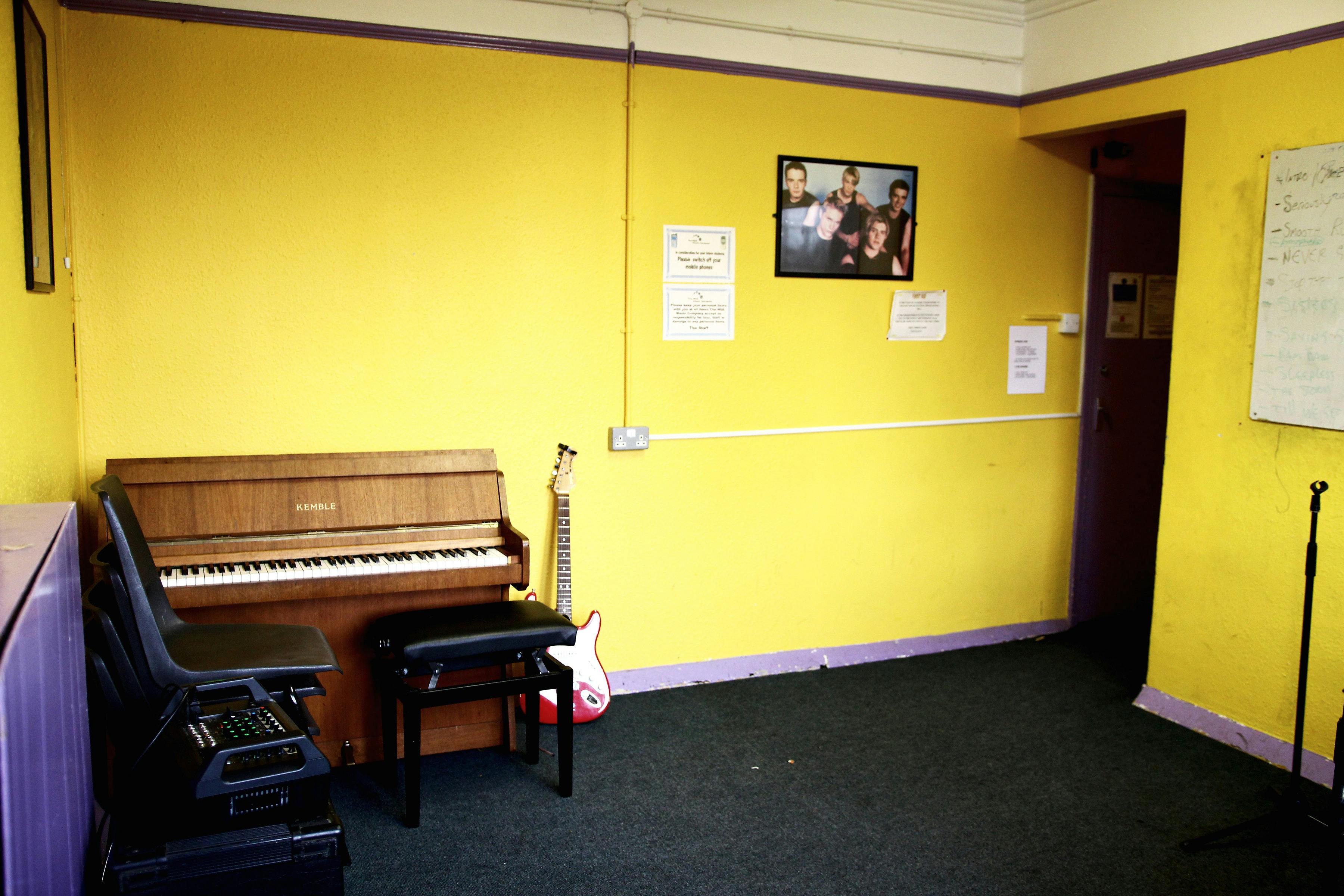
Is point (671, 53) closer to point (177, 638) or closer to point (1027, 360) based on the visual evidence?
point (1027, 360)

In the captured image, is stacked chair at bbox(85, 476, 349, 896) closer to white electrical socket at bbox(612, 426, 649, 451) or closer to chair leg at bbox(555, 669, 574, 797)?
chair leg at bbox(555, 669, 574, 797)

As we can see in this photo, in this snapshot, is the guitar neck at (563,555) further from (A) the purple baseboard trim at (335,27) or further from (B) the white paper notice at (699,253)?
(A) the purple baseboard trim at (335,27)

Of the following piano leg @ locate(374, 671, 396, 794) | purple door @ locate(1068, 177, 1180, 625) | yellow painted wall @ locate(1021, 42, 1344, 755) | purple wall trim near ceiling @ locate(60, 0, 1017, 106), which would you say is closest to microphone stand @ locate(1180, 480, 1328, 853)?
yellow painted wall @ locate(1021, 42, 1344, 755)

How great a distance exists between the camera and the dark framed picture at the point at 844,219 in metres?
3.88

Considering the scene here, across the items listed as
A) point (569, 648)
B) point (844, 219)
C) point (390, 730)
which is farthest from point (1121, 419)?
point (390, 730)

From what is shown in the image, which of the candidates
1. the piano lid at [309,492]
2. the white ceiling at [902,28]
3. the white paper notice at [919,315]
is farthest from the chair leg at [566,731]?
the white ceiling at [902,28]

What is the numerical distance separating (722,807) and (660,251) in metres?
2.00

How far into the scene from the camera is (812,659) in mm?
4121

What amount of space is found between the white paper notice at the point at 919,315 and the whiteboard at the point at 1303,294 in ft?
4.02

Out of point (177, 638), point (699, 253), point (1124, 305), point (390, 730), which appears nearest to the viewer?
point (177, 638)

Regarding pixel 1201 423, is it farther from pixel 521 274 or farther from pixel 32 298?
Answer: pixel 32 298

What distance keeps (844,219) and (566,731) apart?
7.60 ft

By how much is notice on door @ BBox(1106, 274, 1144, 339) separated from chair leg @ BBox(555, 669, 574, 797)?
317cm

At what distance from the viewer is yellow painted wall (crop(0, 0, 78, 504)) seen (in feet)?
6.75
